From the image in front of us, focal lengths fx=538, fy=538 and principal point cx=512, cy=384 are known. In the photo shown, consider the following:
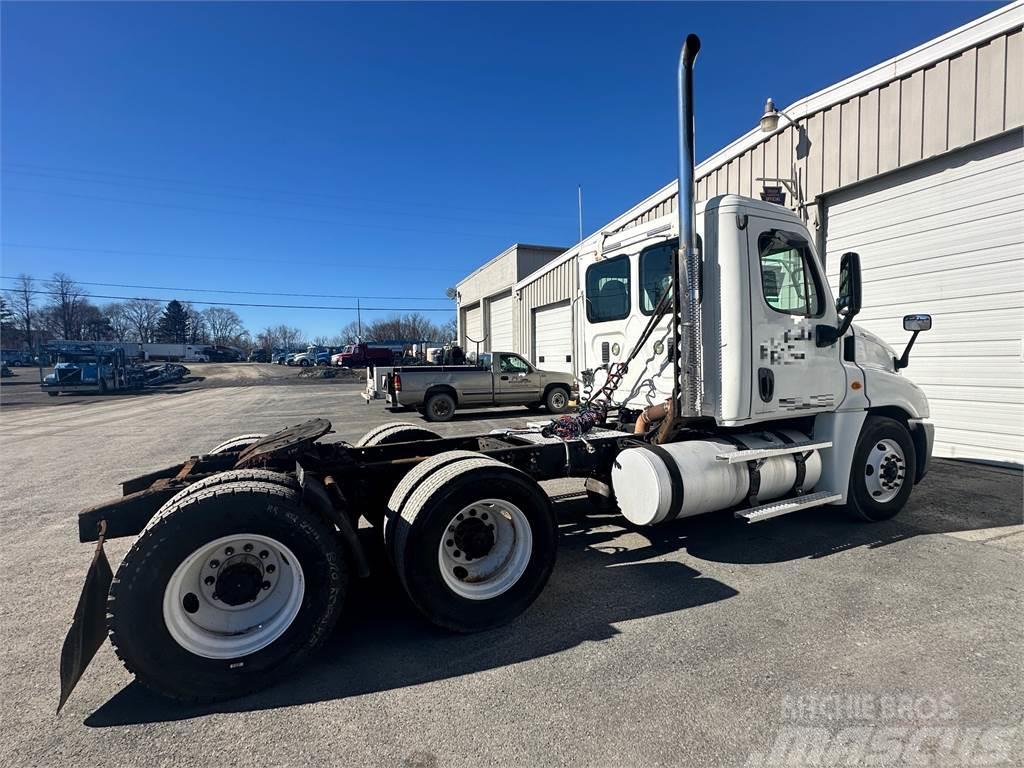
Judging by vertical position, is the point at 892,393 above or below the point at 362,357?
below

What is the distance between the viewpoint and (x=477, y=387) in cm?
1479

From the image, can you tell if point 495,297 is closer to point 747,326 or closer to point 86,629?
point 747,326

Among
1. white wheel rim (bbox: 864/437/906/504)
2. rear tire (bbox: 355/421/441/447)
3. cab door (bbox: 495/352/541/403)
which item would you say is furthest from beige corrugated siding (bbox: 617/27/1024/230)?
rear tire (bbox: 355/421/441/447)

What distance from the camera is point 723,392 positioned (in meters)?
4.53

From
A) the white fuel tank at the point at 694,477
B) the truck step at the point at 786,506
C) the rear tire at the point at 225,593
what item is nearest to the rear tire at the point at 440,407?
the white fuel tank at the point at 694,477

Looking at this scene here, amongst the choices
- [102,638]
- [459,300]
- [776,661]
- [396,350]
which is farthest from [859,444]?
[396,350]

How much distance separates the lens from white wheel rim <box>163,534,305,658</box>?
2.76 m

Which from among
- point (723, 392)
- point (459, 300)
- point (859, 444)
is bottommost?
point (859, 444)

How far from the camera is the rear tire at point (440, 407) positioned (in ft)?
47.0

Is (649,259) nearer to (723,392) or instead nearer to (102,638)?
(723,392)

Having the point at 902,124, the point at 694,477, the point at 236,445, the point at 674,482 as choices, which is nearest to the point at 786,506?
the point at 694,477

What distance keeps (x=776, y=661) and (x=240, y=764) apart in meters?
2.70

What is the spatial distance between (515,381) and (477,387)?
3.82ft

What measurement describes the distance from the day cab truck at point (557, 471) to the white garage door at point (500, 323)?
18510 mm
